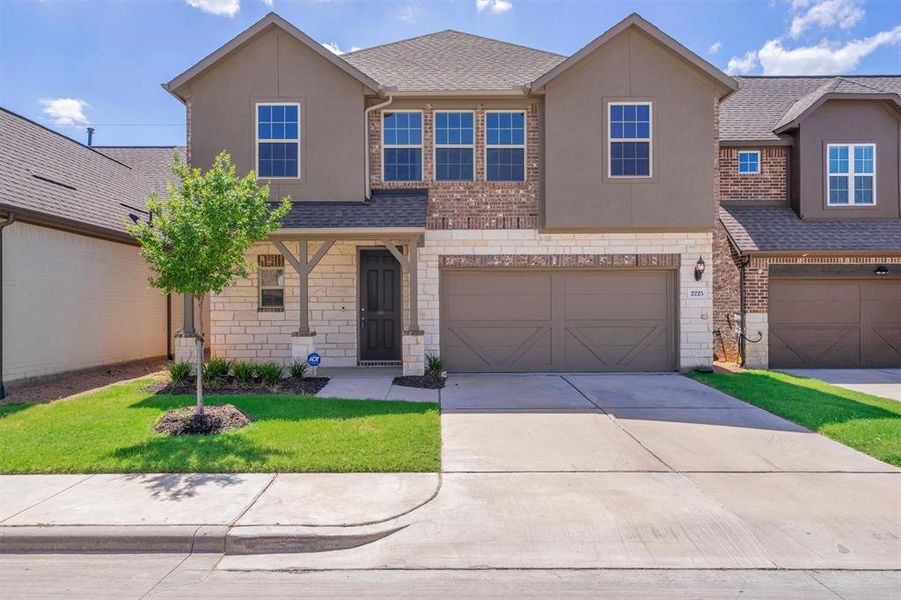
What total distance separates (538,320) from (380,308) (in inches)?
142

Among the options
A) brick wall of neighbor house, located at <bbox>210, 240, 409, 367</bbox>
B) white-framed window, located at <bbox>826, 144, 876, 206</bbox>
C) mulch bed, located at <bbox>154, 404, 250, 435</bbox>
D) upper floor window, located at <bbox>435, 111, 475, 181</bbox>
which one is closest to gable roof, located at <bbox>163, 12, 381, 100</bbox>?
upper floor window, located at <bbox>435, 111, 475, 181</bbox>

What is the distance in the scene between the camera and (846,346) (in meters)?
11.9

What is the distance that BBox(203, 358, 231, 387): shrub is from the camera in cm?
945

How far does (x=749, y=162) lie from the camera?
12609mm

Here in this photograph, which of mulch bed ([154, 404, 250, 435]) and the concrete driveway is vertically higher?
mulch bed ([154, 404, 250, 435])

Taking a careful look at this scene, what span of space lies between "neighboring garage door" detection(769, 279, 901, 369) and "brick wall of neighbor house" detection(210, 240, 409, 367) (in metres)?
8.75

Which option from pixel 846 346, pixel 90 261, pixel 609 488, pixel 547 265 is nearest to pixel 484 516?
pixel 609 488

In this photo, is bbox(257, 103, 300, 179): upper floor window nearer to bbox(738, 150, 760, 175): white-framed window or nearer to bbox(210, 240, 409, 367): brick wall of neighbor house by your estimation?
bbox(210, 240, 409, 367): brick wall of neighbor house

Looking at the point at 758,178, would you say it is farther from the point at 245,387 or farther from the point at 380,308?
the point at 245,387

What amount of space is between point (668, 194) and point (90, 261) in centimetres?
1250

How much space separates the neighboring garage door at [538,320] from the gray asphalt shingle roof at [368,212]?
1628mm

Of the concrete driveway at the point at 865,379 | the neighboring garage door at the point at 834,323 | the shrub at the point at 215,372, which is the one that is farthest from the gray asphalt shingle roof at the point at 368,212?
the concrete driveway at the point at 865,379

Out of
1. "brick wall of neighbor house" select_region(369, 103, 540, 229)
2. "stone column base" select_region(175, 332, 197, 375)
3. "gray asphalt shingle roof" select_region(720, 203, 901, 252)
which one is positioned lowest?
"stone column base" select_region(175, 332, 197, 375)

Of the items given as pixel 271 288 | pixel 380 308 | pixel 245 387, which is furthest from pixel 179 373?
pixel 380 308
